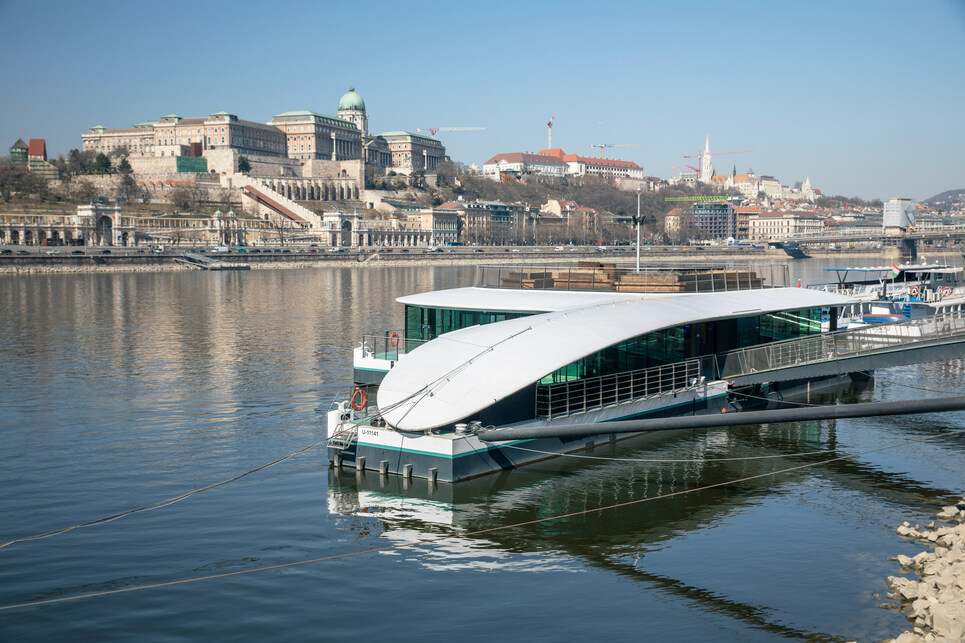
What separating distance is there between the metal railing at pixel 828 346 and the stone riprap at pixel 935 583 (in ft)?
31.4

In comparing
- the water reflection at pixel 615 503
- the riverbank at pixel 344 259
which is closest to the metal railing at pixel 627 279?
the water reflection at pixel 615 503

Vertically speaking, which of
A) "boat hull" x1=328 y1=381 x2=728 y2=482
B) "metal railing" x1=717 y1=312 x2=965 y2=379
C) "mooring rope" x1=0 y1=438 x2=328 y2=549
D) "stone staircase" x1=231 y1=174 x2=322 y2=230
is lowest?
"mooring rope" x1=0 y1=438 x2=328 y2=549

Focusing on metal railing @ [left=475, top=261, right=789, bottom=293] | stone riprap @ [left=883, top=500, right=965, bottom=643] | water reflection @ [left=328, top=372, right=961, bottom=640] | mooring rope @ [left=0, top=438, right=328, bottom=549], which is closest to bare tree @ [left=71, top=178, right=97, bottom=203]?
metal railing @ [left=475, top=261, right=789, bottom=293]

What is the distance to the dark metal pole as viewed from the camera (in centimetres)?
1470

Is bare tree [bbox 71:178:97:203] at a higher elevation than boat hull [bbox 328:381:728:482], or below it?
higher

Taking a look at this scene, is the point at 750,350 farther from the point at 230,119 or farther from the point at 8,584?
the point at 230,119

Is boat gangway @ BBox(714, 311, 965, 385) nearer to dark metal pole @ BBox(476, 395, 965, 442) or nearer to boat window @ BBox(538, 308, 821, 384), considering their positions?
boat window @ BBox(538, 308, 821, 384)

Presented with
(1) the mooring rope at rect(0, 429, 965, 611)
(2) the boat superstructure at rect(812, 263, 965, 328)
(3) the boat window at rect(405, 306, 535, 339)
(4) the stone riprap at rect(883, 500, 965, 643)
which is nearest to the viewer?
(4) the stone riprap at rect(883, 500, 965, 643)

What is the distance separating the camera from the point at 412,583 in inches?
595

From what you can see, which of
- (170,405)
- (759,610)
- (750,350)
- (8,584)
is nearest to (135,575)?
(8,584)

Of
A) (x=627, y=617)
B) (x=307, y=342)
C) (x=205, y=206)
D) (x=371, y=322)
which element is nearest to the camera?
(x=627, y=617)

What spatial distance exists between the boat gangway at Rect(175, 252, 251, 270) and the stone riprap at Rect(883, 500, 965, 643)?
395 feet

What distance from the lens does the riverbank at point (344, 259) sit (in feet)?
378

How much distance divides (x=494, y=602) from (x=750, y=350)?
1550cm
